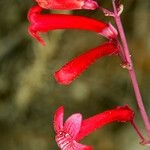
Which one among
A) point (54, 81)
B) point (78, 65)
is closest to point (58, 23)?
point (78, 65)

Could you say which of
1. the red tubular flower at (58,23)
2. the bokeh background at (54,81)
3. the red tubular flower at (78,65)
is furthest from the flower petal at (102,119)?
the bokeh background at (54,81)

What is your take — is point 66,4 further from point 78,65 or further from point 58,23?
point 78,65

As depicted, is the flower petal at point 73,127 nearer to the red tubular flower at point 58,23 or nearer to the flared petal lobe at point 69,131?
the flared petal lobe at point 69,131

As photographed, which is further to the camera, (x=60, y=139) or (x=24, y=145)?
(x=24, y=145)

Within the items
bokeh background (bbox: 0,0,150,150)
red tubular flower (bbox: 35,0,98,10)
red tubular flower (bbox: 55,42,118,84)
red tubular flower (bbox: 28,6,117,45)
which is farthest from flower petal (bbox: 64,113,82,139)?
bokeh background (bbox: 0,0,150,150)

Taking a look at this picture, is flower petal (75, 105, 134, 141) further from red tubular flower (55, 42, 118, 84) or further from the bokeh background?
the bokeh background

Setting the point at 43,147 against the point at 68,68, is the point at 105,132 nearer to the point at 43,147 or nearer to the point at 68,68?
the point at 43,147

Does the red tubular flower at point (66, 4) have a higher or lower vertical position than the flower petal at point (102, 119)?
higher

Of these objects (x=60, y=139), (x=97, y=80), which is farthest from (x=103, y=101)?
(x=60, y=139)
